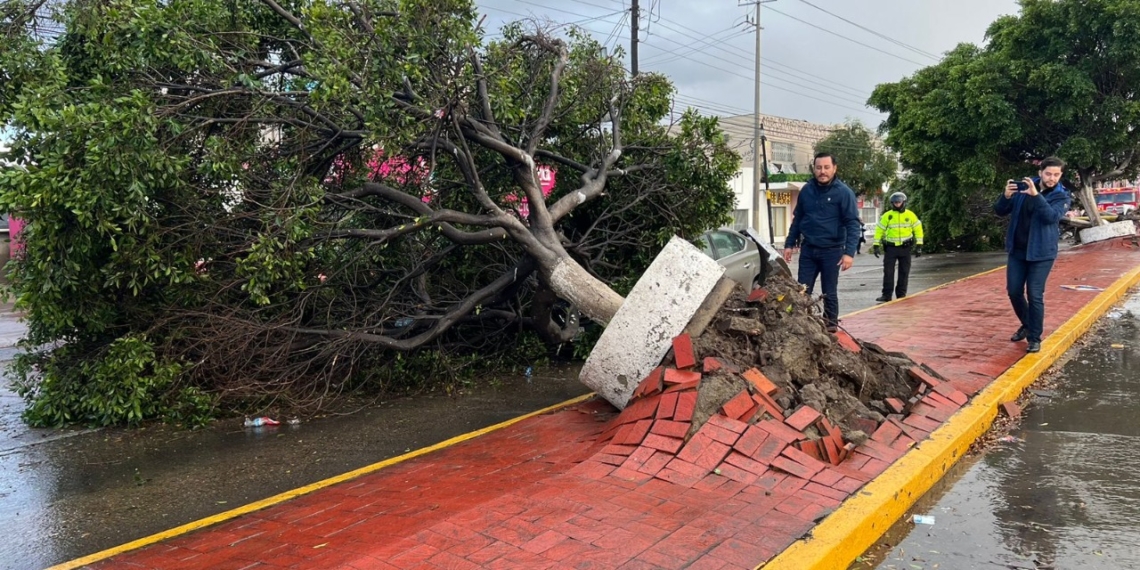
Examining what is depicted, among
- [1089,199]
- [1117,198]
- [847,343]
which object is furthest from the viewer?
[1117,198]

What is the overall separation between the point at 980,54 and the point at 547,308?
2089 centimetres

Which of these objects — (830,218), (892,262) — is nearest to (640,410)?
(830,218)

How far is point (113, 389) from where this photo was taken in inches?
237

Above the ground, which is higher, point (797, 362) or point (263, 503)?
point (797, 362)

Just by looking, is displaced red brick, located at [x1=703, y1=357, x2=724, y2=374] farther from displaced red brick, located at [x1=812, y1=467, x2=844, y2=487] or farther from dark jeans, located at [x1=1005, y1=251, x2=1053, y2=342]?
dark jeans, located at [x1=1005, y1=251, x2=1053, y2=342]

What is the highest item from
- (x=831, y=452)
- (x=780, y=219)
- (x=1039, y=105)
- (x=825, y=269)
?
(x=1039, y=105)

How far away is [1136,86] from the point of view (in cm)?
1928

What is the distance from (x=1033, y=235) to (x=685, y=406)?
442cm

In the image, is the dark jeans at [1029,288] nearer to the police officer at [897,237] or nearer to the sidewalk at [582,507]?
the sidewalk at [582,507]

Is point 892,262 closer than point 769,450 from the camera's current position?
No

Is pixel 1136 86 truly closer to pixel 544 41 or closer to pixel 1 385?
pixel 544 41

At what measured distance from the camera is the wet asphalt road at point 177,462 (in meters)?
4.28

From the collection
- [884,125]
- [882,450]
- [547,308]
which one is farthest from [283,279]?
[884,125]

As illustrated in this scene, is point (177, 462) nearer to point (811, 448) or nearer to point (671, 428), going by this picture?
point (671, 428)
